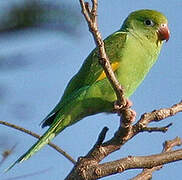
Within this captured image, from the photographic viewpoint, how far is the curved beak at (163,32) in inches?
128

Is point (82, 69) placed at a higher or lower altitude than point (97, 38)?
lower

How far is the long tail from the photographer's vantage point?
257cm

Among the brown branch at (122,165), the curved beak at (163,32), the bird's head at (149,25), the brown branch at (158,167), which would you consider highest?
the bird's head at (149,25)

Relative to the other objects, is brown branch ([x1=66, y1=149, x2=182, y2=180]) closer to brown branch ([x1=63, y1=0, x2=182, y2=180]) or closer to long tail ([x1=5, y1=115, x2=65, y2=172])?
brown branch ([x1=63, y1=0, x2=182, y2=180])

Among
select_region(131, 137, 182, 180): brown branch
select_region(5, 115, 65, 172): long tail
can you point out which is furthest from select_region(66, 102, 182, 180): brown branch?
select_region(5, 115, 65, 172): long tail

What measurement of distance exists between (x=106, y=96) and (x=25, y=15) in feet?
2.29

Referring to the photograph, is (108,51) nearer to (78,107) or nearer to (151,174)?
(78,107)

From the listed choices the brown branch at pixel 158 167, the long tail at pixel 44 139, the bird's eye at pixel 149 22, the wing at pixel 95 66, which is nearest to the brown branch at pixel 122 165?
the brown branch at pixel 158 167

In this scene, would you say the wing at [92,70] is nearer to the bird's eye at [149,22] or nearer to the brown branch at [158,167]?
the bird's eye at [149,22]

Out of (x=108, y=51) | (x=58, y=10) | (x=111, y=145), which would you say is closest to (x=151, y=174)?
(x=111, y=145)

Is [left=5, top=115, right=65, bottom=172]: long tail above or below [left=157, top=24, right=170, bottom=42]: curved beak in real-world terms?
below

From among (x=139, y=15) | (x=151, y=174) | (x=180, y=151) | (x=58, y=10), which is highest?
(x=58, y=10)

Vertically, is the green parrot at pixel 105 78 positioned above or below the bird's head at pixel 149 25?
below

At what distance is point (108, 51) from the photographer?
305 centimetres
